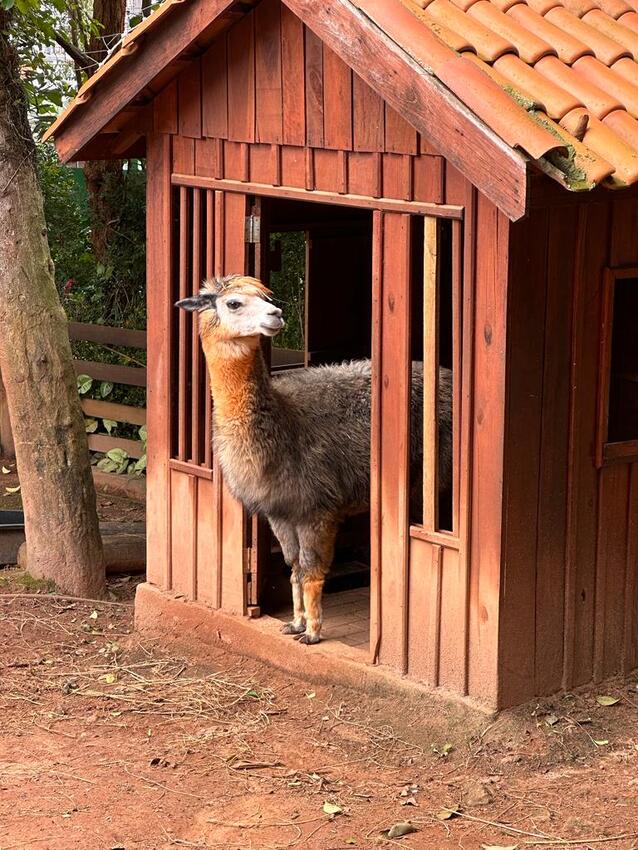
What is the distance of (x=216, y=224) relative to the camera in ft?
24.5

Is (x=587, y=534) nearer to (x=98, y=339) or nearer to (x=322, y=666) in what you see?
(x=322, y=666)

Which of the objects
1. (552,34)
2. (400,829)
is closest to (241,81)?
(552,34)

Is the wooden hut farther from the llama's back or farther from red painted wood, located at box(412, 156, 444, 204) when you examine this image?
the llama's back

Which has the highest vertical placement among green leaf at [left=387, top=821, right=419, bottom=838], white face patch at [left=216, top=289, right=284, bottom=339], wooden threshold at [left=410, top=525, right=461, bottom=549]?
white face patch at [left=216, top=289, right=284, bottom=339]

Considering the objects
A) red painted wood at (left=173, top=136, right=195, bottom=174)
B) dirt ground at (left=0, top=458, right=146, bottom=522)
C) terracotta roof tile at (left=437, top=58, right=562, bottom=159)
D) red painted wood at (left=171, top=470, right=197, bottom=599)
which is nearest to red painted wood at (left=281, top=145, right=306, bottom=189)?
red painted wood at (left=173, top=136, right=195, bottom=174)

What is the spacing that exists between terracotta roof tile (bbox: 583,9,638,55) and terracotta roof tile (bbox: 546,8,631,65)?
1.0 inches

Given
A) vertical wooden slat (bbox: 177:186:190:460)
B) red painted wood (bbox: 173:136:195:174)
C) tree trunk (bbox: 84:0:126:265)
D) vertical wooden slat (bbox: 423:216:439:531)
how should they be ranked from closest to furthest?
vertical wooden slat (bbox: 423:216:439:531), red painted wood (bbox: 173:136:195:174), vertical wooden slat (bbox: 177:186:190:460), tree trunk (bbox: 84:0:126:265)

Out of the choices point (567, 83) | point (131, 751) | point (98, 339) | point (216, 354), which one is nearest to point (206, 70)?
point (216, 354)

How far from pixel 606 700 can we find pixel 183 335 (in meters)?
3.11

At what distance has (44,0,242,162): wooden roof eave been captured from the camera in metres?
6.97

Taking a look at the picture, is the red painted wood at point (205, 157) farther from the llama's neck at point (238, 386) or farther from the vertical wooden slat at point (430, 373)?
the vertical wooden slat at point (430, 373)

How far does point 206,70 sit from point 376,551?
278 centimetres

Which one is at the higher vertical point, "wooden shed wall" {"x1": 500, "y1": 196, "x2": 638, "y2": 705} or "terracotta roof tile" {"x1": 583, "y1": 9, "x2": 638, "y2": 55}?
"terracotta roof tile" {"x1": 583, "y1": 9, "x2": 638, "y2": 55}

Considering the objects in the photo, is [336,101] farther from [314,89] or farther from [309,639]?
[309,639]
